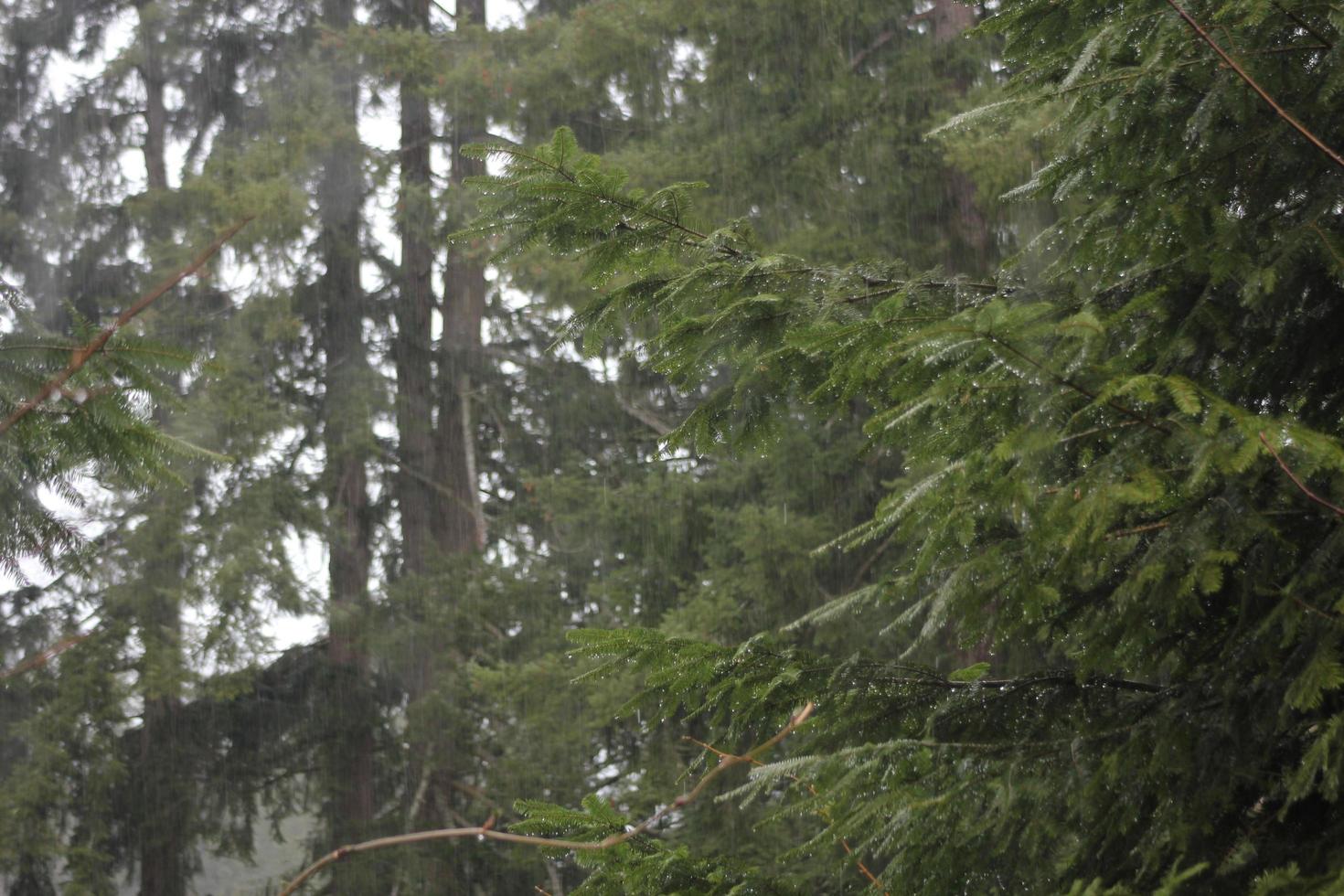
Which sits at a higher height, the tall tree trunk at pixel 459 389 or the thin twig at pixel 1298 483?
the tall tree trunk at pixel 459 389

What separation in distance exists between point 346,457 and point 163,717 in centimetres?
357

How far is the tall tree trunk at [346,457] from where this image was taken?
13.8m

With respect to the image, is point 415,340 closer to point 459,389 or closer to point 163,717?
point 459,389

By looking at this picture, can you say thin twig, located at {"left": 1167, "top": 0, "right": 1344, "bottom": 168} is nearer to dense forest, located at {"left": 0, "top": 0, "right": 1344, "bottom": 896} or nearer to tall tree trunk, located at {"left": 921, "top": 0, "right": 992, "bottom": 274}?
dense forest, located at {"left": 0, "top": 0, "right": 1344, "bottom": 896}

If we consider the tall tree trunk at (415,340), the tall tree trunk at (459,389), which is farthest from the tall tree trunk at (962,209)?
the tall tree trunk at (415,340)

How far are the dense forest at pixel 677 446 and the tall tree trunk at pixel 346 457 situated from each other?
8 centimetres

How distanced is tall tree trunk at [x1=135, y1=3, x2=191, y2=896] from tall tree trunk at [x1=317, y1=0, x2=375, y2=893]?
1575mm

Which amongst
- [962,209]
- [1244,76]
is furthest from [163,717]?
[1244,76]

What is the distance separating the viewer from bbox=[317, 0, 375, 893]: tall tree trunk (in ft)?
45.2

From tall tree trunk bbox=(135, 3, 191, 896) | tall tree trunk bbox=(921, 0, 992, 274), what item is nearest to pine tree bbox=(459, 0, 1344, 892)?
tall tree trunk bbox=(921, 0, 992, 274)

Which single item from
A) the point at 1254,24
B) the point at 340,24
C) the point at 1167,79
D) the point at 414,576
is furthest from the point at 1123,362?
the point at 340,24

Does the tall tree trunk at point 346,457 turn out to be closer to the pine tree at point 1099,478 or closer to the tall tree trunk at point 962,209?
the tall tree trunk at point 962,209

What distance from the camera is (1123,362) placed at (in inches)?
113

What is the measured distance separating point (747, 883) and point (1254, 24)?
7.95ft
